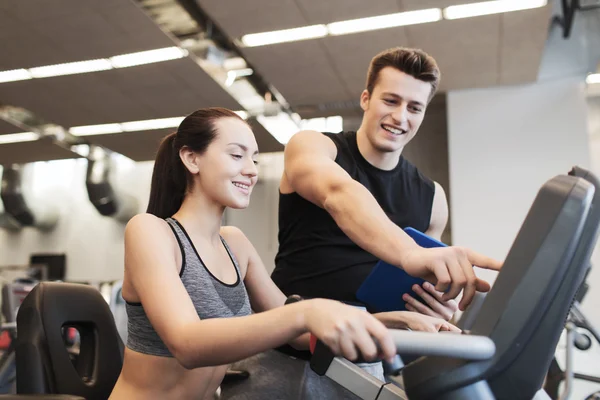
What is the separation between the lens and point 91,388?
51.3 inches

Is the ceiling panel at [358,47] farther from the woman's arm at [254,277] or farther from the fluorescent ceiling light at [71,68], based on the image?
the woman's arm at [254,277]

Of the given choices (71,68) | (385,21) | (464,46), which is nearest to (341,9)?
(385,21)

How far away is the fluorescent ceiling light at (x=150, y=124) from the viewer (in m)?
6.88

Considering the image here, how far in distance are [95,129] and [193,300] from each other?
6.81m

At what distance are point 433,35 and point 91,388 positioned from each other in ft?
14.0

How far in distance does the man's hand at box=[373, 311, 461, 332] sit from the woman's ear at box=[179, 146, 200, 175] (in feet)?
1.82

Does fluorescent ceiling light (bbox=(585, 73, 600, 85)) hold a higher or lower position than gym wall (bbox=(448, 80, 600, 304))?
higher

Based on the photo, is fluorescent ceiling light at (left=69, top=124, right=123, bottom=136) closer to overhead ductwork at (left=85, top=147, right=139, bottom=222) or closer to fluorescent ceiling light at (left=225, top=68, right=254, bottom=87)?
overhead ductwork at (left=85, top=147, right=139, bottom=222)

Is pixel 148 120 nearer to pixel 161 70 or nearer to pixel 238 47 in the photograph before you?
pixel 161 70

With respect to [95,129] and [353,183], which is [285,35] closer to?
[95,129]

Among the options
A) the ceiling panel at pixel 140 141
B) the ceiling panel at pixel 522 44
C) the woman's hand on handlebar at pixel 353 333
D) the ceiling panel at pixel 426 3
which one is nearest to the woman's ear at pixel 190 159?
the woman's hand on handlebar at pixel 353 333

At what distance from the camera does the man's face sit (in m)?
1.35

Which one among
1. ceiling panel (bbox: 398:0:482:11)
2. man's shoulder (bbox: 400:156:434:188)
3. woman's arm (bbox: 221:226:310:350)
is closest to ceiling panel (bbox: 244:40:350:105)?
ceiling panel (bbox: 398:0:482:11)

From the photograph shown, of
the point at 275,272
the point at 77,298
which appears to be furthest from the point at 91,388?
the point at 275,272
